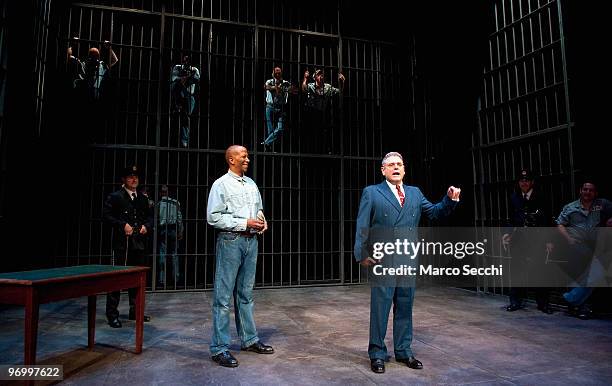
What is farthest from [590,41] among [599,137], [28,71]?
[28,71]

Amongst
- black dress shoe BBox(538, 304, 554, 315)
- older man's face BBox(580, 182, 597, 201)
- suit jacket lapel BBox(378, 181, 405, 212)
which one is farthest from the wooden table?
older man's face BBox(580, 182, 597, 201)

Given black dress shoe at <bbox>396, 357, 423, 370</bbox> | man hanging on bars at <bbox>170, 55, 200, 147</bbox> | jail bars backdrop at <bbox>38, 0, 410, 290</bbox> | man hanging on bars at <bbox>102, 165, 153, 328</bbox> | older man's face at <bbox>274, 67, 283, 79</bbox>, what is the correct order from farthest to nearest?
older man's face at <bbox>274, 67, 283, 79</bbox>
man hanging on bars at <bbox>170, 55, 200, 147</bbox>
jail bars backdrop at <bbox>38, 0, 410, 290</bbox>
man hanging on bars at <bbox>102, 165, 153, 328</bbox>
black dress shoe at <bbox>396, 357, 423, 370</bbox>

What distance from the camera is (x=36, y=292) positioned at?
2.38 metres

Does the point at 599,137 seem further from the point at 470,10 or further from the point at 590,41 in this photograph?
the point at 470,10

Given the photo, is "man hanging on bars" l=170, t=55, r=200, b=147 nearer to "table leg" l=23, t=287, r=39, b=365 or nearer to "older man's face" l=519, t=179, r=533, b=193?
"table leg" l=23, t=287, r=39, b=365

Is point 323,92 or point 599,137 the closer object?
point 599,137

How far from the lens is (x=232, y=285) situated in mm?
3176

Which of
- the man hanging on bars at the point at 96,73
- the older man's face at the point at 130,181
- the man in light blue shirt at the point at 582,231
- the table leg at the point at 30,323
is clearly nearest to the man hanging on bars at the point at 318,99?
the man hanging on bars at the point at 96,73

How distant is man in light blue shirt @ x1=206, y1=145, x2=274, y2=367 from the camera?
122 inches

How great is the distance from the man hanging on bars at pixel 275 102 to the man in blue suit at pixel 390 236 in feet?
15.2

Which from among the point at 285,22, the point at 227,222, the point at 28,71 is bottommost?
the point at 227,222

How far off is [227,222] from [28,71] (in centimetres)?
442

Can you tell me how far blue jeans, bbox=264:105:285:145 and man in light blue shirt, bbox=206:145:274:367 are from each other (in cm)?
417

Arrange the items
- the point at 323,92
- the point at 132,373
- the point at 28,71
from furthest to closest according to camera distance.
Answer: the point at 323,92 < the point at 28,71 < the point at 132,373
